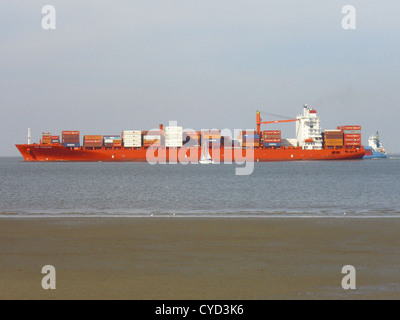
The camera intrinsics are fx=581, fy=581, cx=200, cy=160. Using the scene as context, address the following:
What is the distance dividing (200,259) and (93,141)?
110 meters

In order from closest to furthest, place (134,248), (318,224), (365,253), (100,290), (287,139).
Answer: (100,290)
(365,253)
(134,248)
(318,224)
(287,139)

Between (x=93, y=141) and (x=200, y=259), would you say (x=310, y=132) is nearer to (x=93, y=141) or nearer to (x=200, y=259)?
(x=93, y=141)

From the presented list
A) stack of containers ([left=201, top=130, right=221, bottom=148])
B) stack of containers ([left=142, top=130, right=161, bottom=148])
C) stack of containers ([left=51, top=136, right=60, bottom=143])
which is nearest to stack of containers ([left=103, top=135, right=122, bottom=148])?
stack of containers ([left=142, top=130, right=161, bottom=148])

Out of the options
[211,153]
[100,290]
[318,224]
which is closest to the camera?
[100,290]

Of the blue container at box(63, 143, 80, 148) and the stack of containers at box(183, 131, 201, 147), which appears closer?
the blue container at box(63, 143, 80, 148)

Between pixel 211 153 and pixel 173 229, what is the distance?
342 ft

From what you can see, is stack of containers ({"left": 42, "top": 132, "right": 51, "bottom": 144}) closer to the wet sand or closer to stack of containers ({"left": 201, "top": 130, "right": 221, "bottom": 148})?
stack of containers ({"left": 201, "top": 130, "right": 221, "bottom": 148})

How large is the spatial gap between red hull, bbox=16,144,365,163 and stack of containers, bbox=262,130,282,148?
55.0 inches

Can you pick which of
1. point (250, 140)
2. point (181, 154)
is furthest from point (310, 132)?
point (181, 154)

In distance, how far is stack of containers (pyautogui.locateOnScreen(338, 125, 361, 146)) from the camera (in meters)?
122

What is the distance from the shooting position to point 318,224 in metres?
18.0

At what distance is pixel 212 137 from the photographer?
118m
